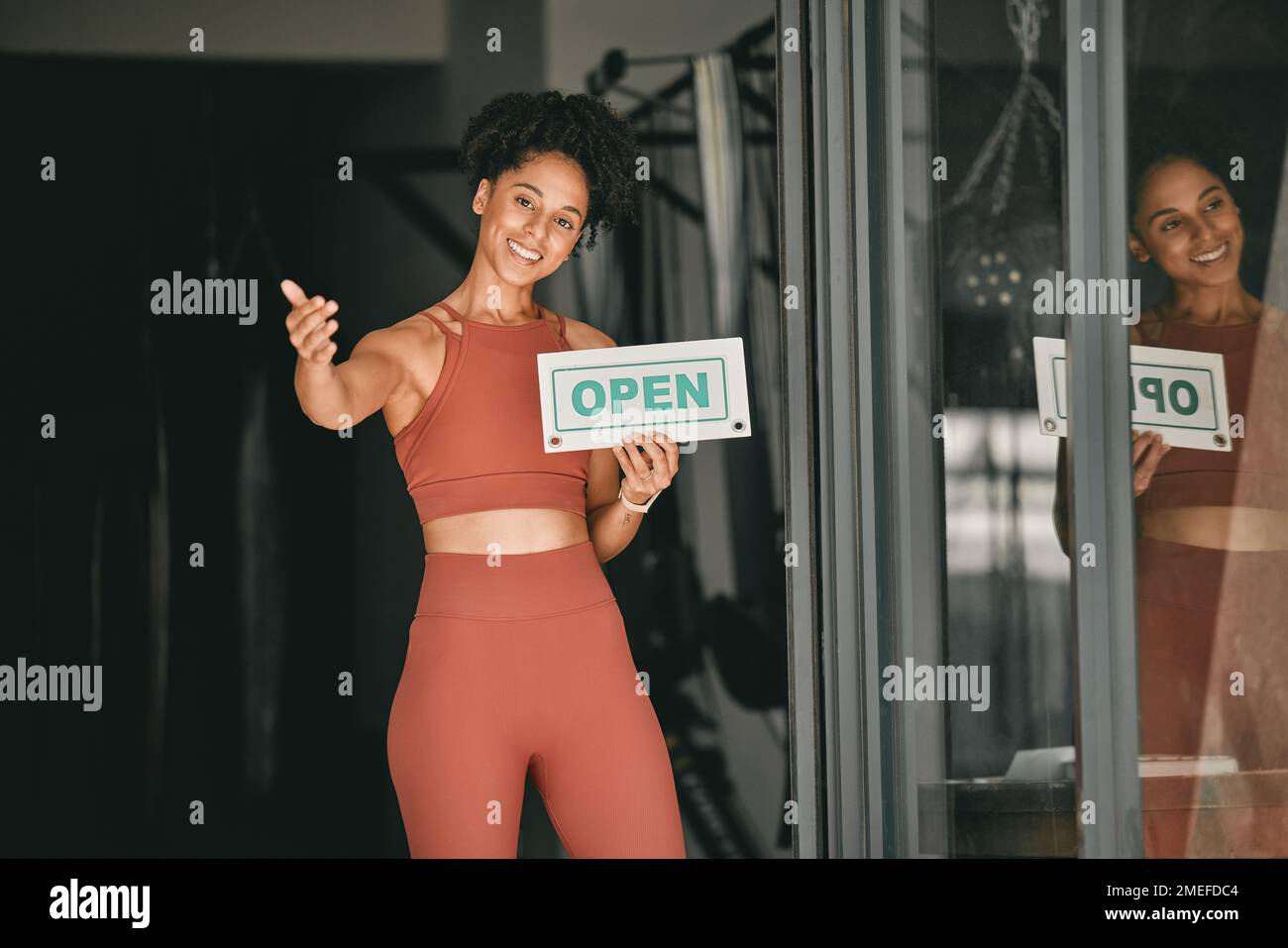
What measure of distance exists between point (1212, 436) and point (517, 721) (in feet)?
4.12

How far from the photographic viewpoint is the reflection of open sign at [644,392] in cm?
236

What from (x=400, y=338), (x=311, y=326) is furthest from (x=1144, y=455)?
(x=311, y=326)

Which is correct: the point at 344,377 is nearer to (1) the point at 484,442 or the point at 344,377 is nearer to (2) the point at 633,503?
(1) the point at 484,442

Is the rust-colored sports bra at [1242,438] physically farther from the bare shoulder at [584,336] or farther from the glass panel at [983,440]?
the bare shoulder at [584,336]

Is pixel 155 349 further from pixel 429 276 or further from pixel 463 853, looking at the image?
pixel 463 853

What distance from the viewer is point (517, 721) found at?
2.26 m

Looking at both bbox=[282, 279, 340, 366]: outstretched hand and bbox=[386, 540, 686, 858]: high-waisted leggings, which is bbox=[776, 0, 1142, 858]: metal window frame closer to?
bbox=[386, 540, 686, 858]: high-waisted leggings

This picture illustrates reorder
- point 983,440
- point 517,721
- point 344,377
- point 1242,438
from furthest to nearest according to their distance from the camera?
point 344,377 < point 517,721 < point 983,440 < point 1242,438

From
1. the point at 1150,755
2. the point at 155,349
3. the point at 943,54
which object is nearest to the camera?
the point at 1150,755

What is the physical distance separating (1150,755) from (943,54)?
1.26 meters

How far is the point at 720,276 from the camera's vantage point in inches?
95.7
